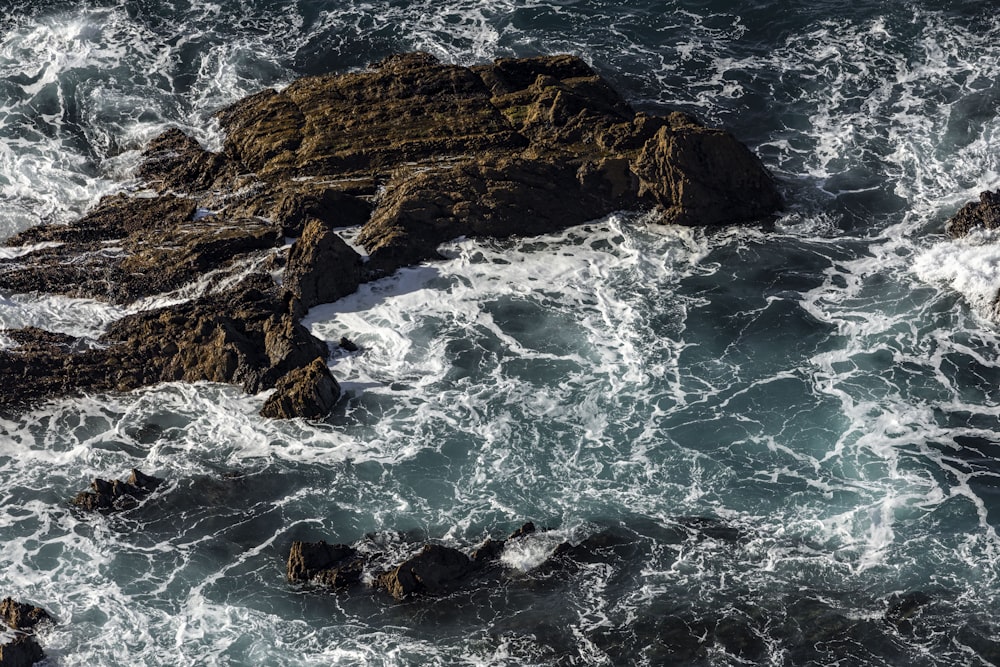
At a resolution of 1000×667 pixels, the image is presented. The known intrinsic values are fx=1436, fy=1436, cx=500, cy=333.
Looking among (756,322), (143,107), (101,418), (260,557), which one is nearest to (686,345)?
(756,322)

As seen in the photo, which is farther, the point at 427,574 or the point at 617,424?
the point at 617,424

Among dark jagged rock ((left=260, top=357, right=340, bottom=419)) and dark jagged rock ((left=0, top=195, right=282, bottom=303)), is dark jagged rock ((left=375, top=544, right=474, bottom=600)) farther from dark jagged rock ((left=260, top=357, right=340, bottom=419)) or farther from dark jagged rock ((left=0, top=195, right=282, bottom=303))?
dark jagged rock ((left=0, top=195, right=282, bottom=303))

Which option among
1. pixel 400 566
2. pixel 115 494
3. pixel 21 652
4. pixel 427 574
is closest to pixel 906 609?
pixel 427 574

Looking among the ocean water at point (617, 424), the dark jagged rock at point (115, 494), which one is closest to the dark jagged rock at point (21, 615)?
the ocean water at point (617, 424)

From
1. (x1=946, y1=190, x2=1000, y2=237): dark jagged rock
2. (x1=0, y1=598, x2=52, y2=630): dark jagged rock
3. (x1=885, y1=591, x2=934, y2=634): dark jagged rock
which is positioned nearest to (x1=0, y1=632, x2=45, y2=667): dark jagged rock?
(x1=0, y1=598, x2=52, y2=630): dark jagged rock

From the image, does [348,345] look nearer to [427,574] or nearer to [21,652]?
[427,574]

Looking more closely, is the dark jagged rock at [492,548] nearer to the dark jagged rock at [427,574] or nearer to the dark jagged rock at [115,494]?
the dark jagged rock at [427,574]
